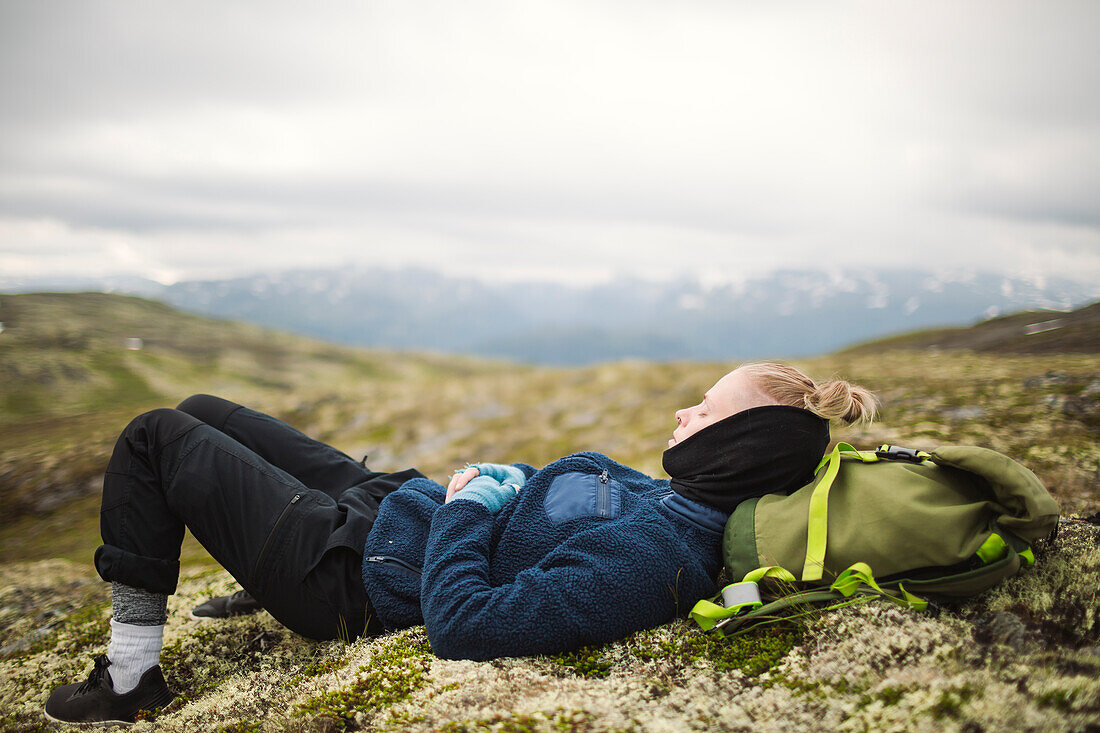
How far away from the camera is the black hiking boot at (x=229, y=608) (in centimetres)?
860

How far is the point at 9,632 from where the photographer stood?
997 cm

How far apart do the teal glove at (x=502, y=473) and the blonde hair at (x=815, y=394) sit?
280 centimetres

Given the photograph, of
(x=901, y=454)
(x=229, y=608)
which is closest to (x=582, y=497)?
(x=901, y=454)

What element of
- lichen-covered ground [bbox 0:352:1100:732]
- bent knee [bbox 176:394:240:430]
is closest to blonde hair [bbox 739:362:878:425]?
lichen-covered ground [bbox 0:352:1100:732]

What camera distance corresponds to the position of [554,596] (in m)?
4.59

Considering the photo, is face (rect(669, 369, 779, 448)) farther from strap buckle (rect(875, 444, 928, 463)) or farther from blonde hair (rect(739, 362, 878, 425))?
strap buckle (rect(875, 444, 928, 463))

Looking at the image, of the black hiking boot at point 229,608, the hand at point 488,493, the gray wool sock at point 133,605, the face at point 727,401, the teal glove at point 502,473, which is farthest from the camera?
the black hiking boot at point 229,608

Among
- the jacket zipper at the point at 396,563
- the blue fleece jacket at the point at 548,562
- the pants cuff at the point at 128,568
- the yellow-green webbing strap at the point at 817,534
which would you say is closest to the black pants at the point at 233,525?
the pants cuff at the point at 128,568

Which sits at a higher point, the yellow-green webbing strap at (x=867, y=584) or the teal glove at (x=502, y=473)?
the teal glove at (x=502, y=473)

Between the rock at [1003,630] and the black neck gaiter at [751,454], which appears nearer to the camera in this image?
the rock at [1003,630]

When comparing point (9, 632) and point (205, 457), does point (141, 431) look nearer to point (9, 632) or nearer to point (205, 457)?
point (205, 457)

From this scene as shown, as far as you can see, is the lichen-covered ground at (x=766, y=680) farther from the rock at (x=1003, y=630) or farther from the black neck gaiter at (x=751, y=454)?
the black neck gaiter at (x=751, y=454)

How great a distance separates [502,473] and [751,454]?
276 cm

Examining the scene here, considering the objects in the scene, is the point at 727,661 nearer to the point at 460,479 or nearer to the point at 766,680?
the point at 766,680
